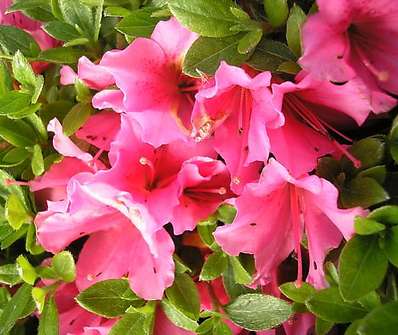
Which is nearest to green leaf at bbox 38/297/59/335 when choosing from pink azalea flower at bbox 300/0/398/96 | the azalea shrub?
the azalea shrub

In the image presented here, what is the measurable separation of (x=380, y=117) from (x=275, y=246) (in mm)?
175

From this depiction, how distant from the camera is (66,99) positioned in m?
0.92

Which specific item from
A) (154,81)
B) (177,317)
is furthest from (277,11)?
(177,317)

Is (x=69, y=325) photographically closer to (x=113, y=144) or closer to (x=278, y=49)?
(x=113, y=144)

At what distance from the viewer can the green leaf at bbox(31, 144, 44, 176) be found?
2.83 feet

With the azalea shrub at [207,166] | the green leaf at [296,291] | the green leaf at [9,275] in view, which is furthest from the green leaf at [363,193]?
the green leaf at [9,275]

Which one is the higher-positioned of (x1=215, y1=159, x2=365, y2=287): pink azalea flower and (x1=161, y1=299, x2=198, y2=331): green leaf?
(x1=215, y1=159, x2=365, y2=287): pink azalea flower

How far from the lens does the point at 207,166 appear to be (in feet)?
2.56

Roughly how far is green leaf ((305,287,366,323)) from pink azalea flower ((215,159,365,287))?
0.7 inches

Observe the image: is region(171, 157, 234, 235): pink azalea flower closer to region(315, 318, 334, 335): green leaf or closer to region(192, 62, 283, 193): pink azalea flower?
region(192, 62, 283, 193): pink azalea flower

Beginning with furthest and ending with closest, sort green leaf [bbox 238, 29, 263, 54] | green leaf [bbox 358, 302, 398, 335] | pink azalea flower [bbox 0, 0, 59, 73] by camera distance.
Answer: pink azalea flower [bbox 0, 0, 59, 73]
green leaf [bbox 238, 29, 263, 54]
green leaf [bbox 358, 302, 398, 335]

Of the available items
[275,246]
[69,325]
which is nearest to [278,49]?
[275,246]

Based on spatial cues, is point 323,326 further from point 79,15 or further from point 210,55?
point 79,15

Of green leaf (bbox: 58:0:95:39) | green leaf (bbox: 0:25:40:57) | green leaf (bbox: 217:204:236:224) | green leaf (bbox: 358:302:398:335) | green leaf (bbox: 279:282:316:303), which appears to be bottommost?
green leaf (bbox: 279:282:316:303)
